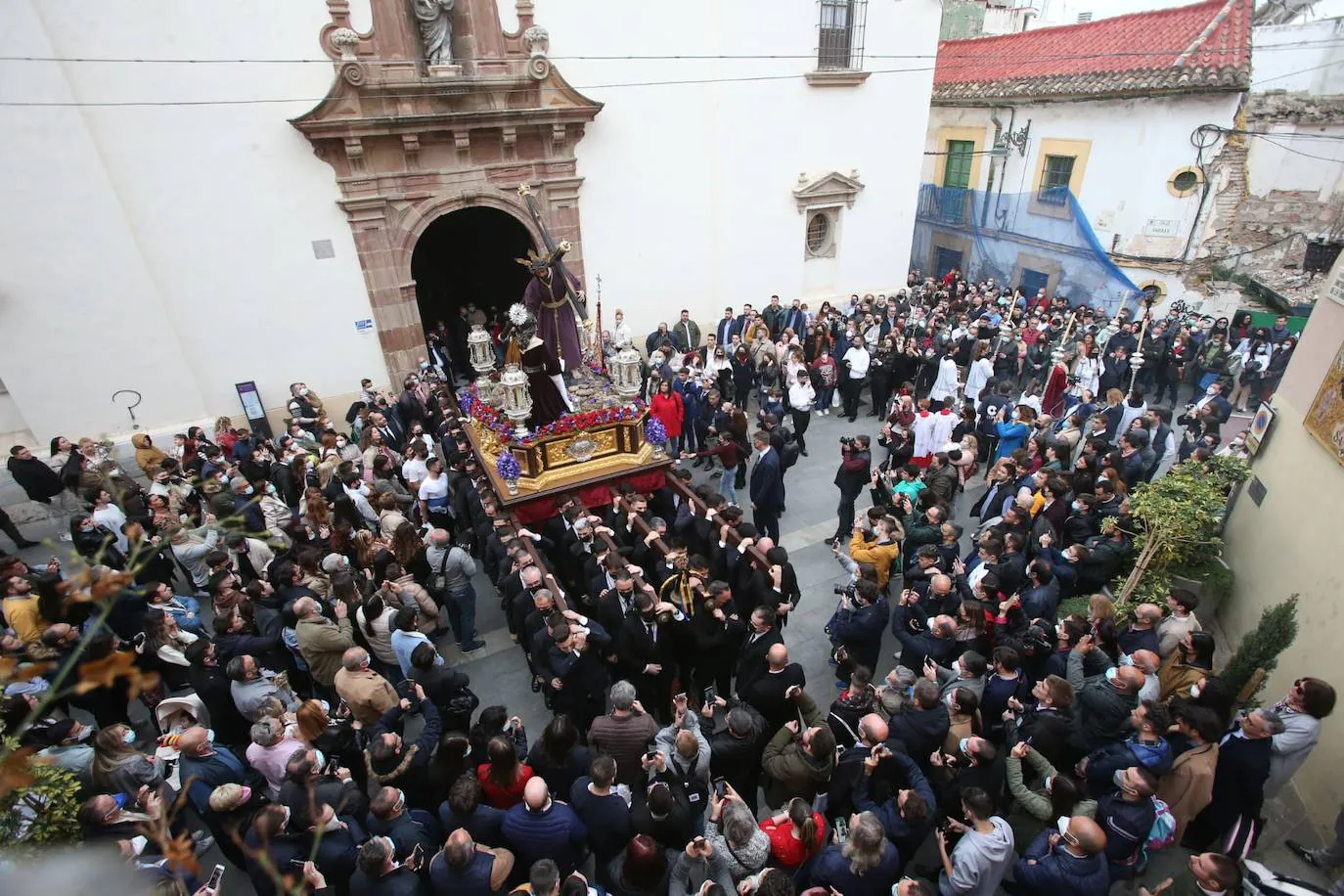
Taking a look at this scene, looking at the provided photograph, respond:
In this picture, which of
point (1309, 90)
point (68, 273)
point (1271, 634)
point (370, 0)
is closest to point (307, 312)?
point (68, 273)

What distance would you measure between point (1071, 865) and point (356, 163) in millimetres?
12055

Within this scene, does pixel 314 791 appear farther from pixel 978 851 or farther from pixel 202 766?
pixel 978 851

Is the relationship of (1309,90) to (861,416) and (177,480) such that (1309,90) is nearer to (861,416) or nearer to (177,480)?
(861,416)

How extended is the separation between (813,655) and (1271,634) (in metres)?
3.58

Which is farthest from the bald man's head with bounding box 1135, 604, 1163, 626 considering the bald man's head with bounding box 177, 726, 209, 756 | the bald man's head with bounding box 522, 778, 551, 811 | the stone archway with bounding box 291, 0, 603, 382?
the stone archway with bounding box 291, 0, 603, 382

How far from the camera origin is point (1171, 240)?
15586mm

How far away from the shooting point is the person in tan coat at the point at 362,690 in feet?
15.8

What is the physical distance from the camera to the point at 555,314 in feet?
30.9

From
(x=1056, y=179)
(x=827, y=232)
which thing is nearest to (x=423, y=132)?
(x=827, y=232)

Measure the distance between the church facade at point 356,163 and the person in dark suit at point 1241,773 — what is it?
11.5m

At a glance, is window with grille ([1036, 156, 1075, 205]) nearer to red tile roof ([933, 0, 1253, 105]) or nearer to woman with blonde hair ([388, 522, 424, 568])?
red tile roof ([933, 0, 1253, 105])

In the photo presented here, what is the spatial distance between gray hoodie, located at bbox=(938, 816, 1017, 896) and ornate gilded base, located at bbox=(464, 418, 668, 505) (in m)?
5.72

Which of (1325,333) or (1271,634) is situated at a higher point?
(1325,333)

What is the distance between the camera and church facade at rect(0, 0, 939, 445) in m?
9.41
